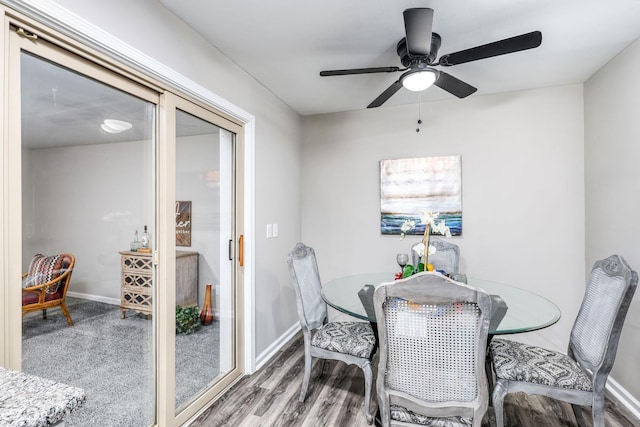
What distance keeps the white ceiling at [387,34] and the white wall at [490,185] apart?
38 centimetres

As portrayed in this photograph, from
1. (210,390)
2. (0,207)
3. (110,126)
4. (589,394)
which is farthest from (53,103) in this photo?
(589,394)

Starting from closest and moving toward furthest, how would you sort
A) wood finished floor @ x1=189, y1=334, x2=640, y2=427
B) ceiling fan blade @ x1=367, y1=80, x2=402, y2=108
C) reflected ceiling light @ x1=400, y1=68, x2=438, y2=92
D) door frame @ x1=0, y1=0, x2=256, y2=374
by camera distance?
door frame @ x1=0, y1=0, x2=256, y2=374 → reflected ceiling light @ x1=400, y1=68, x2=438, y2=92 → wood finished floor @ x1=189, y1=334, x2=640, y2=427 → ceiling fan blade @ x1=367, y1=80, x2=402, y2=108

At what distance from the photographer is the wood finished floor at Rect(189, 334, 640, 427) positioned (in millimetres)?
2080

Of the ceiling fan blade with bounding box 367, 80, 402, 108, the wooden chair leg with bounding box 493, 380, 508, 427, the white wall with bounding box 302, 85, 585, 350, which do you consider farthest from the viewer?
the white wall with bounding box 302, 85, 585, 350

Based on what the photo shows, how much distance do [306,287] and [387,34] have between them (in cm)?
187

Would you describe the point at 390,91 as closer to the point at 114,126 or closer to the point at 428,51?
the point at 428,51

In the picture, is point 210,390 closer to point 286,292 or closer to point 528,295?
point 286,292

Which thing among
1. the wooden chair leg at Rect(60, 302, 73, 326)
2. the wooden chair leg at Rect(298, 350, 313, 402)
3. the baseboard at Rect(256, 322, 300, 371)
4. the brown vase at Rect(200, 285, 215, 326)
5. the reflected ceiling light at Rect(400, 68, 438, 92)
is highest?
the reflected ceiling light at Rect(400, 68, 438, 92)

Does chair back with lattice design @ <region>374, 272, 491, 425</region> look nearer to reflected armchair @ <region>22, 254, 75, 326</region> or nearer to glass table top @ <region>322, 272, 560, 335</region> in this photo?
glass table top @ <region>322, 272, 560, 335</region>

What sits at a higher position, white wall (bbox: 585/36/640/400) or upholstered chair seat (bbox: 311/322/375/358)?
white wall (bbox: 585/36/640/400)

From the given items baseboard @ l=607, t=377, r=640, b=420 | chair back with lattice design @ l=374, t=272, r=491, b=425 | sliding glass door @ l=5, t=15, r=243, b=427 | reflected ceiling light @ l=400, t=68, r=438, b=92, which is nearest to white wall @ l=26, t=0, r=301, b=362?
sliding glass door @ l=5, t=15, r=243, b=427

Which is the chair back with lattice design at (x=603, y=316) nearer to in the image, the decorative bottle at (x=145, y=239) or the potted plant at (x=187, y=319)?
the potted plant at (x=187, y=319)

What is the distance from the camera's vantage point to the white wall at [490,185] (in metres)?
3.00

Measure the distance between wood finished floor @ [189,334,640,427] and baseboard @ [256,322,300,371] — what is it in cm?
16
